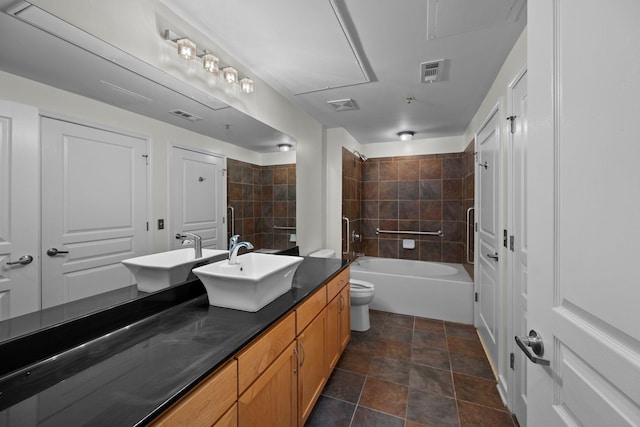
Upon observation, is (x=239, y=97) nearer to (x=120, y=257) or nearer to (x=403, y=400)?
(x=120, y=257)

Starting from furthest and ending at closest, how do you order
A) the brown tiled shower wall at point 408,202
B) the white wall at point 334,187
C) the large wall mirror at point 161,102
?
the brown tiled shower wall at point 408,202 < the white wall at point 334,187 < the large wall mirror at point 161,102

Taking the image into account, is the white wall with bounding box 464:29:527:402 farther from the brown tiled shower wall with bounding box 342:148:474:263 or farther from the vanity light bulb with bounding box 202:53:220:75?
the brown tiled shower wall with bounding box 342:148:474:263

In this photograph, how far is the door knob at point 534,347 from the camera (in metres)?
0.68

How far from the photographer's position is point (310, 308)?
58.7 inches

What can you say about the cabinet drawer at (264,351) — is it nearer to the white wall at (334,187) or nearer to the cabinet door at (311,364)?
the cabinet door at (311,364)

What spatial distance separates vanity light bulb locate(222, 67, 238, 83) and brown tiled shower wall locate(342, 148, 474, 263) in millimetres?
2100

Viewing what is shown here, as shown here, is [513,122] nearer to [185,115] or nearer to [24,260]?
[185,115]

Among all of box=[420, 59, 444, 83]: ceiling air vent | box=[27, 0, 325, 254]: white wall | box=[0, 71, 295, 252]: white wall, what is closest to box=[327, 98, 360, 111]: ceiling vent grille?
box=[27, 0, 325, 254]: white wall

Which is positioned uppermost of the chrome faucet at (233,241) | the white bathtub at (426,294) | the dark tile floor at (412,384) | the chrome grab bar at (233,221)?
the chrome grab bar at (233,221)

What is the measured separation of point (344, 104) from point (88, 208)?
219cm

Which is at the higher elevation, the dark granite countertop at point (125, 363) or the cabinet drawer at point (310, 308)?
the dark granite countertop at point (125, 363)

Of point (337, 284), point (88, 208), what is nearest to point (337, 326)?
point (337, 284)

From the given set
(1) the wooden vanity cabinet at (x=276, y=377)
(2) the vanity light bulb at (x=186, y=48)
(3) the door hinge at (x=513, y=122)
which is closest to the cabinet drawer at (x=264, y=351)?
(1) the wooden vanity cabinet at (x=276, y=377)

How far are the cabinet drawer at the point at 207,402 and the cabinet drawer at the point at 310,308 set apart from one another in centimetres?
50
